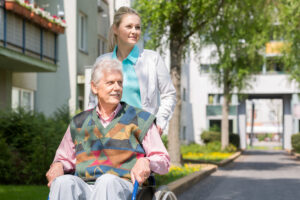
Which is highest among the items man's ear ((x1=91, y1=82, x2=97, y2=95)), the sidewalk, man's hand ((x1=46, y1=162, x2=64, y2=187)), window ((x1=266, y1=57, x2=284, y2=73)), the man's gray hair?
window ((x1=266, y1=57, x2=284, y2=73))

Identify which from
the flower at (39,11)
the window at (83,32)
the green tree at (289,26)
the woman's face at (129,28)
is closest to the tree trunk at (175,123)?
the green tree at (289,26)

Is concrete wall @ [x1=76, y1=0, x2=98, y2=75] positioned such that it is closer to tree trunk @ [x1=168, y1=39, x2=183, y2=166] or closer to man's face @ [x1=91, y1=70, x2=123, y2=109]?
tree trunk @ [x1=168, y1=39, x2=183, y2=166]

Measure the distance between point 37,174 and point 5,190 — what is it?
1306 millimetres

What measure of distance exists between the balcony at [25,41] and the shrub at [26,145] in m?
3.53

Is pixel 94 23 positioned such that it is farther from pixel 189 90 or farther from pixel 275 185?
pixel 189 90

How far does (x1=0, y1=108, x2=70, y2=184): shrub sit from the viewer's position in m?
10.6

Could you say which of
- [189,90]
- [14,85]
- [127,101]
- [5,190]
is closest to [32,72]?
[14,85]

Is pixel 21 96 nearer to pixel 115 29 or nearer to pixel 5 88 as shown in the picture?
pixel 5 88

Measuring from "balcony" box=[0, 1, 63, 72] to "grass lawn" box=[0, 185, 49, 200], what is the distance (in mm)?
5769

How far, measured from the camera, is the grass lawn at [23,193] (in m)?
8.30

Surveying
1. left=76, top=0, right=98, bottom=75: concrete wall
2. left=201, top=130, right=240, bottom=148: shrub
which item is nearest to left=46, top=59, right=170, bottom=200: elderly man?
left=76, top=0, right=98, bottom=75: concrete wall

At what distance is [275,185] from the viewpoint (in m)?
13.2

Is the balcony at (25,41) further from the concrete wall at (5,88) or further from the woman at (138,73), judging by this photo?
the woman at (138,73)

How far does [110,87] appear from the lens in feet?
12.6
